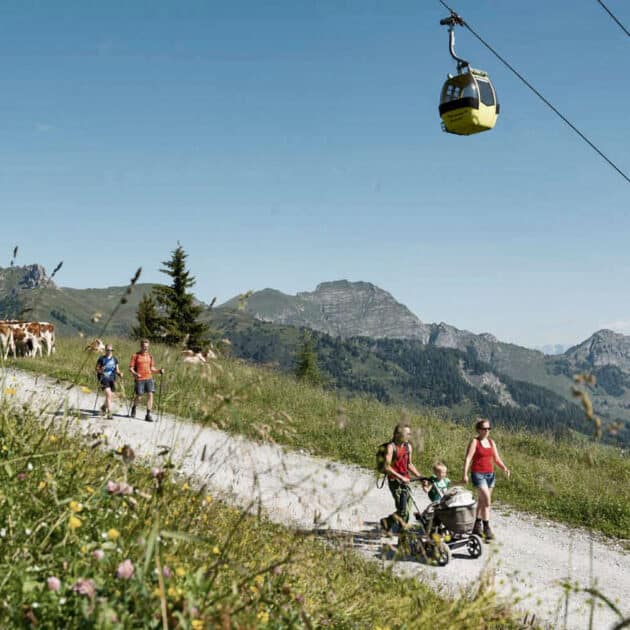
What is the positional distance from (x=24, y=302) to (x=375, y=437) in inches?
551

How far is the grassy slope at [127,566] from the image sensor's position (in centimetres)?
251

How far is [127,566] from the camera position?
98.0 inches

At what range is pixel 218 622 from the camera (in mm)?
2588

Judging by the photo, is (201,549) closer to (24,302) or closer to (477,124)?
(24,302)

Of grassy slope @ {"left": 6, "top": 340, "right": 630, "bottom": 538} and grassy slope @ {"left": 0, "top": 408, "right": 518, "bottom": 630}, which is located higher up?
grassy slope @ {"left": 0, "top": 408, "right": 518, "bottom": 630}

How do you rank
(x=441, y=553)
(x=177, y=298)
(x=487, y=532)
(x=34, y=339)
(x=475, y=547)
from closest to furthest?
1. (x=441, y=553)
2. (x=475, y=547)
3. (x=487, y=532)
4. (x=34, y=339)
5. (x=177, y=298)

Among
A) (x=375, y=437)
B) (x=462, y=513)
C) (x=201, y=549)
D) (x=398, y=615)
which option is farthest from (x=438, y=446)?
(x=201, y=549)

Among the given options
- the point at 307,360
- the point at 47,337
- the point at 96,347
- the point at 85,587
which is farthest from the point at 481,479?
the point at 307,360

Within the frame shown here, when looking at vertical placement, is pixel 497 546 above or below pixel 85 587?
below

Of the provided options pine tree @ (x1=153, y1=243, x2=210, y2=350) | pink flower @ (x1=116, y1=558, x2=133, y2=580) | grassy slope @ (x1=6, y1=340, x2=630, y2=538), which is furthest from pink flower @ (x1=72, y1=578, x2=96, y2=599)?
pine tree @ (x1=153, y1=243, x2=210, y2=350)

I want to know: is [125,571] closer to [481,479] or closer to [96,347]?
[96,347]

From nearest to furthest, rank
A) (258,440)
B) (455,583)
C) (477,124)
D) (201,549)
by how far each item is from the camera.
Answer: (258,440) → (201,549) → (455,583) → (477,124)

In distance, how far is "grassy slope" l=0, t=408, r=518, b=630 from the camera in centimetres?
251

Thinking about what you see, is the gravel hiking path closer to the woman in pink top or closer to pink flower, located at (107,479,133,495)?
the woman in pink top
